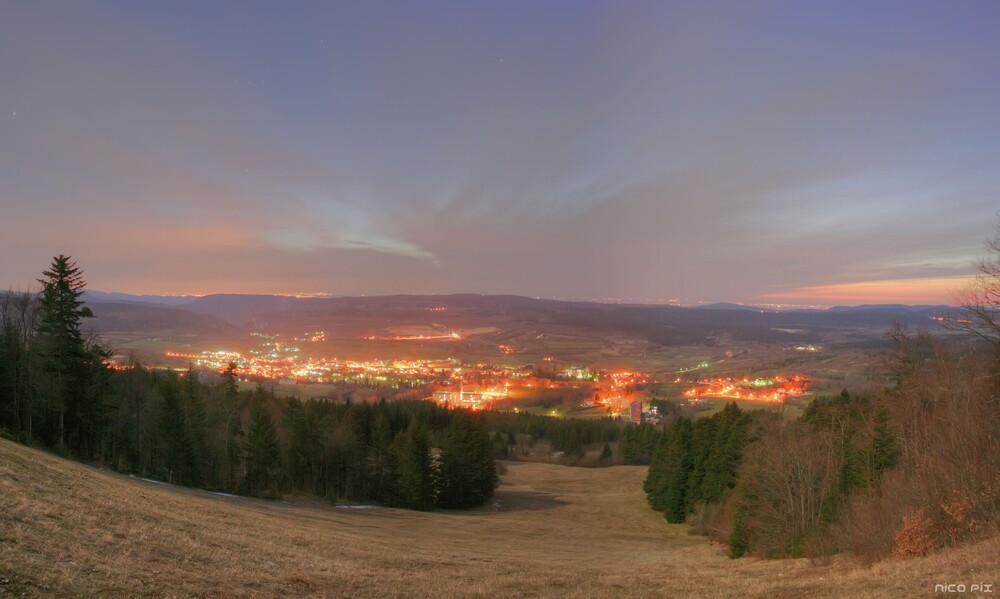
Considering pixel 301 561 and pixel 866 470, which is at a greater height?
pixel 301 561

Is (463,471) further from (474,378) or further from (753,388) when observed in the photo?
(474,378)

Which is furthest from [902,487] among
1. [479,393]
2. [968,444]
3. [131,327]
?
[131,327]

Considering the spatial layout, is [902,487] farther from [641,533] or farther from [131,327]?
[131,327]

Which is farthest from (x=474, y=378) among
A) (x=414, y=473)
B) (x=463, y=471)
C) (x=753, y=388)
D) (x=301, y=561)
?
(x=301, y=561)

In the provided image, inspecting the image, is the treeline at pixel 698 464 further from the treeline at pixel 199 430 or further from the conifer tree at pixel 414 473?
the conifer tree at pixel 414 473

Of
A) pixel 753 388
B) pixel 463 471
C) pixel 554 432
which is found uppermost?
pixel 463 471

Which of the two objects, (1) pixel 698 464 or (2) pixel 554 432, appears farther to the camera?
(2) pixel 554 432

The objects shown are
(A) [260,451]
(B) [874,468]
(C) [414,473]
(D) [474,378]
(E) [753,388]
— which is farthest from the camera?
(D) [474,378]
